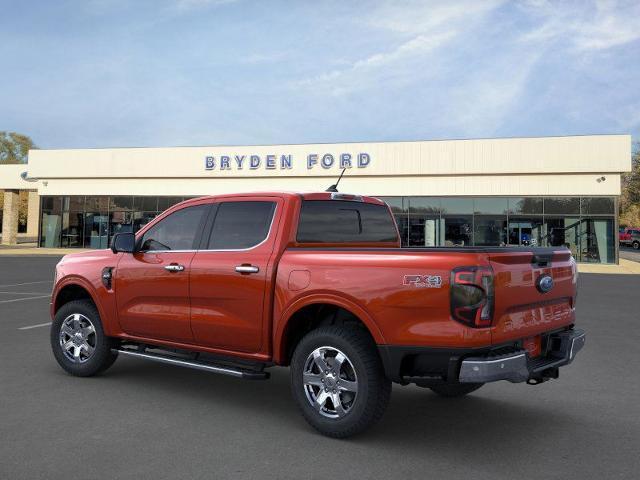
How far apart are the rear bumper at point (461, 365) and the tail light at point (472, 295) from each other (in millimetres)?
217

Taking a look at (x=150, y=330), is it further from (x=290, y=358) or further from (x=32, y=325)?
(x=32, y=325)

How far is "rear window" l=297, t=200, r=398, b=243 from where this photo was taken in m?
5.06

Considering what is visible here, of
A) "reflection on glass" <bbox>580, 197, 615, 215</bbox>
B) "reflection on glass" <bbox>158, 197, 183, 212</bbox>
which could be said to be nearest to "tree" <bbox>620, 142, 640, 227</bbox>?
"reflection on glass" <bbox>580, 197, 615, 215</bbox>

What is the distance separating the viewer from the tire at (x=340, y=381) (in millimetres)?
4078

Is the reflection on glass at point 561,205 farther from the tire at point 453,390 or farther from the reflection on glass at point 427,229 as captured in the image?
the tire at point 453,390

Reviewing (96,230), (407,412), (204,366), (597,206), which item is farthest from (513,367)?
(96,230)

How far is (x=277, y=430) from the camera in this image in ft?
14.7

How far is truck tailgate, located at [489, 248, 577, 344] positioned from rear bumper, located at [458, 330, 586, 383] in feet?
0.45

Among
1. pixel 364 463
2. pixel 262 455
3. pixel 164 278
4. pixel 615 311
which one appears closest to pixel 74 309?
pixel 164 278

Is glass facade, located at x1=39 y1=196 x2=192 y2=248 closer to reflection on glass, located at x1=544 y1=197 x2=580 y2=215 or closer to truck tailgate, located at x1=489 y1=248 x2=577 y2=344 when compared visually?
reflection on glass, located at x1=544 y1=197 x2=580 y2=215

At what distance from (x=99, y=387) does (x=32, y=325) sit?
174 inches

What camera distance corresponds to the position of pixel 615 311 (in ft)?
39.0

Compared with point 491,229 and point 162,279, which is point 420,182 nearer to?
point 491,229

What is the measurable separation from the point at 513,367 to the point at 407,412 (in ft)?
4.74
